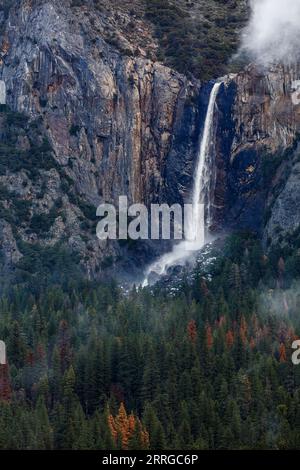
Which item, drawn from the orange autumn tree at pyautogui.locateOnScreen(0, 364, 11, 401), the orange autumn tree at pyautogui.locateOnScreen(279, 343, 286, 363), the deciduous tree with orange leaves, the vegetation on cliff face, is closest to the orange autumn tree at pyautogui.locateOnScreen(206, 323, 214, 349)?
the vegetation on cliff face

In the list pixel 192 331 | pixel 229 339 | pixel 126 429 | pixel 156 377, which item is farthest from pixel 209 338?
pixel 126 429

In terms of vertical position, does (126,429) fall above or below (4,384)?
below

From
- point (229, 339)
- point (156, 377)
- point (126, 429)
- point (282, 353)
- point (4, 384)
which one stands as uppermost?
point (229, 339)

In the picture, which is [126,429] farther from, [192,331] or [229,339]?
[192,331]

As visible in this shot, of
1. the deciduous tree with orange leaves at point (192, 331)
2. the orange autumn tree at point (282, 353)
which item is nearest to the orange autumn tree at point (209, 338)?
the deciduous tree with orange leaves at point (192, 331)

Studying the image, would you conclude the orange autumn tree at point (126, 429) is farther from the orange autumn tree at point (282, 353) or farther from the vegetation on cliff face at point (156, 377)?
the orange autumn tree at point (282, 353)
